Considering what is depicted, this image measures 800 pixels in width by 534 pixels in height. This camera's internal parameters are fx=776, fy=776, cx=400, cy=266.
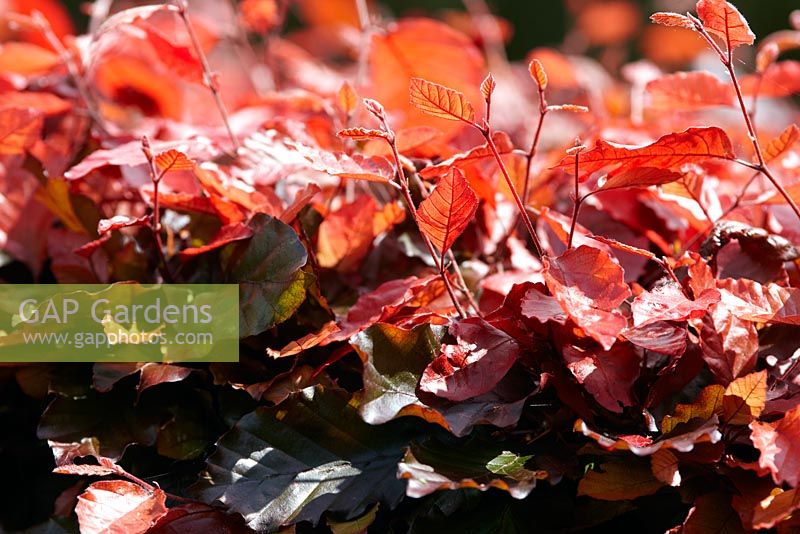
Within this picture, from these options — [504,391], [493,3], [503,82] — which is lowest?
[493,3]

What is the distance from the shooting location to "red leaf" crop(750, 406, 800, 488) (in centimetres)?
51

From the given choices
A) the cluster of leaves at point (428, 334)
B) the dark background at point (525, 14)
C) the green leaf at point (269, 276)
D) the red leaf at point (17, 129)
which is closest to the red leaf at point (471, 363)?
the cluster of leaves at point (428, 334)

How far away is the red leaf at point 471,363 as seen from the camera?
1.93ft

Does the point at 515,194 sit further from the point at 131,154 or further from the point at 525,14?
the point at 525,14

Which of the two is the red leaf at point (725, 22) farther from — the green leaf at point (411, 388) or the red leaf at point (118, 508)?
the red leaf at point (118, 508)

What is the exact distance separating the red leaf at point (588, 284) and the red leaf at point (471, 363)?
66 millimetres

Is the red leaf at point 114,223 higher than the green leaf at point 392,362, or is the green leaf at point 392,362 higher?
the red leaf at point 114,223

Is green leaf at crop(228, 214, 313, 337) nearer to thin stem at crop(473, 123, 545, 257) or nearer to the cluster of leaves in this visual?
the cluster of leaves

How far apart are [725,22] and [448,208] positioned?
27 centimetres

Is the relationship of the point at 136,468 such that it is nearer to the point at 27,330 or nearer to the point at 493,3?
the point at 27,330

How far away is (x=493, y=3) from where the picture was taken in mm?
3674

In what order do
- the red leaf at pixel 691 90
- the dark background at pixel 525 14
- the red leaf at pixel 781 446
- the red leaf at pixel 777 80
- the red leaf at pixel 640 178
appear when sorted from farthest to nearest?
the dark background at pixel 525 14 → the red leaf at pixel 777 80 → the red leaf at pixel 691 90 → the red leaf at pixel 640 178 → the red leaf at pixel 781 446

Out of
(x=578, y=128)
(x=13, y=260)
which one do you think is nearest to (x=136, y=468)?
(x=13, y=260)

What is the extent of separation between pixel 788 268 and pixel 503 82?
1034 millimetres
